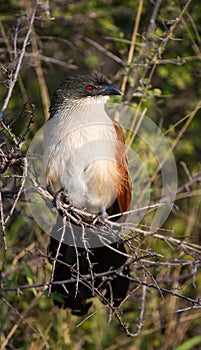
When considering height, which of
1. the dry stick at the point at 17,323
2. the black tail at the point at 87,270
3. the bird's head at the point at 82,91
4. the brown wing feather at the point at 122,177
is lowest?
the dry stick at the point at 17,323

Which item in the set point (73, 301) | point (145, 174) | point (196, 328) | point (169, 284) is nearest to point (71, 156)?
point (145, 174)

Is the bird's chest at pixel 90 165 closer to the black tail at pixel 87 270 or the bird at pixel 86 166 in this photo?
the bird at pixel 86 166

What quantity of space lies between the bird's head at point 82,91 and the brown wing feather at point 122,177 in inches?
7.9

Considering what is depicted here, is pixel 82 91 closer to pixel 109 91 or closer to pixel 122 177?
pixel 109 91

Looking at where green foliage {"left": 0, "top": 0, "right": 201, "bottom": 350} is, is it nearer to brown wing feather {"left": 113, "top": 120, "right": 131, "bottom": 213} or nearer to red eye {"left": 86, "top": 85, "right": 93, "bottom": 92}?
brown wing feather {"left": 113, "top": 120, "right": 131, "bottom": 213}

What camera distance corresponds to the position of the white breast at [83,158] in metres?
3.26

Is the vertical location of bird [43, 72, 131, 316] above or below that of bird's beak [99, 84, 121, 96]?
below

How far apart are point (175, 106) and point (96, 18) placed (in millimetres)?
942

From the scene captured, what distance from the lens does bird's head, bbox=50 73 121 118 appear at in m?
3.49

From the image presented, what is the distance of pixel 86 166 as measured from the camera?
3.26 metres

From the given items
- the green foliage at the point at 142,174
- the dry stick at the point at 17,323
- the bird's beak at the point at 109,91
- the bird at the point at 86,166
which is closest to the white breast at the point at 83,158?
the bird at the point at 86,166

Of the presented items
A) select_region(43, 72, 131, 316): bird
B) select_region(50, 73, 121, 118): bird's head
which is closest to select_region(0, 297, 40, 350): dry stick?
select_region(43, 72, 131, 316): bird

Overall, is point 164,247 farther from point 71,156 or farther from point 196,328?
point 71,156

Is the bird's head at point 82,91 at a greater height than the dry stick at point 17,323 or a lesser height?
greater
